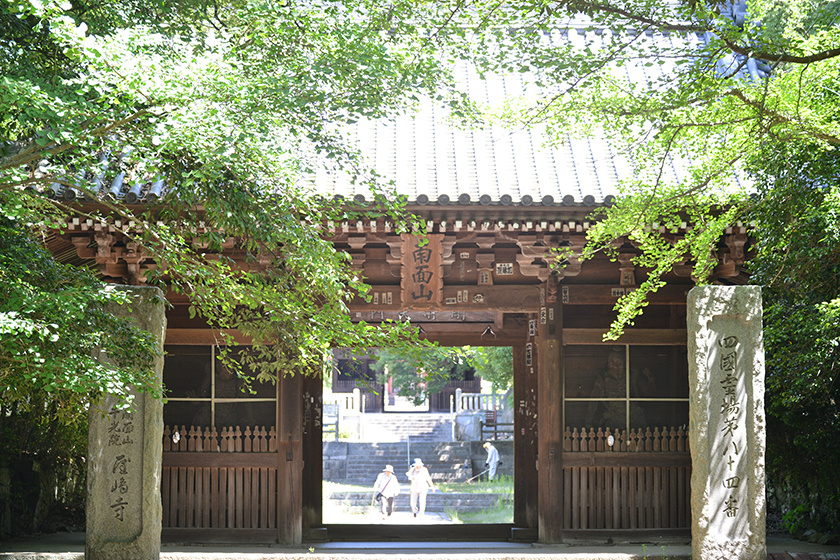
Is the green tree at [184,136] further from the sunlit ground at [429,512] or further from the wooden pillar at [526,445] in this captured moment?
the sunlit ground at [429,512]

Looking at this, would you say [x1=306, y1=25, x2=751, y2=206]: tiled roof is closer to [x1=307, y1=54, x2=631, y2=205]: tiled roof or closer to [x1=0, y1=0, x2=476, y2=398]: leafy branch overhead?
[x1=307, y1=54, x2=631, y2=205]: tiled roof

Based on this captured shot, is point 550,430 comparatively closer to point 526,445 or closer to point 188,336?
point 526,445

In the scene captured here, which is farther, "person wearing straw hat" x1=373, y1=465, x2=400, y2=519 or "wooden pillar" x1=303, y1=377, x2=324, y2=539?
"person wearing straw hat" x1=373, y1=465, x2=400, y2=519

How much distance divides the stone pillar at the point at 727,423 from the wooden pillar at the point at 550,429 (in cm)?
166

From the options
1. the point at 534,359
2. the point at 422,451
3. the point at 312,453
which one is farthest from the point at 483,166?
the point at 422,451

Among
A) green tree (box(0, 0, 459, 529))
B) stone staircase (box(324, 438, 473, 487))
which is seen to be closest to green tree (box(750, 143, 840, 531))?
green tree (box(0, 0, 459, 529))

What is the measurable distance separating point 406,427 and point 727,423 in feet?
53.6

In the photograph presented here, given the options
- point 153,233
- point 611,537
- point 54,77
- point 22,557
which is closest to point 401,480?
point 611,537

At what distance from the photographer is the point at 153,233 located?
4758 mm

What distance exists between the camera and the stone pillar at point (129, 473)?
564 cm

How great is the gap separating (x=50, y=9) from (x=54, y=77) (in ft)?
1.05

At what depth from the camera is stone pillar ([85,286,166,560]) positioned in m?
5.64

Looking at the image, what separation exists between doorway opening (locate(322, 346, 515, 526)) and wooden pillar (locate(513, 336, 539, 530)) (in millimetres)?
1234

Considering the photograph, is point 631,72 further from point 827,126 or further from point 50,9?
point 50,9
